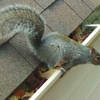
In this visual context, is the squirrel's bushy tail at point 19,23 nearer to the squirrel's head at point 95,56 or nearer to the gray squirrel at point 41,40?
the gray squirrel at point 41,40

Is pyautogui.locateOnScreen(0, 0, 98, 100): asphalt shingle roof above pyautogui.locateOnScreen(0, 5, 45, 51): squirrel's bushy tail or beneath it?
beneath

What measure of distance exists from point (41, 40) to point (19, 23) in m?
0.23

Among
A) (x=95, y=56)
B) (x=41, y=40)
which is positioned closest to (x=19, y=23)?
(x=41, y=40)

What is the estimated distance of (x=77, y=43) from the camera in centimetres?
167

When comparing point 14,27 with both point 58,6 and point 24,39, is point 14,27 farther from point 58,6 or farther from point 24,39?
point 58,6

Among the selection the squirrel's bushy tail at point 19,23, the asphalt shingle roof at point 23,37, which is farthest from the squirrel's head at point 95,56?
the squirrel's bushy tail at point 19,23

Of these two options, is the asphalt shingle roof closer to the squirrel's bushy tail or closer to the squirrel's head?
the squirrel's bushy tail

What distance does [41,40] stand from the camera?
1.53m

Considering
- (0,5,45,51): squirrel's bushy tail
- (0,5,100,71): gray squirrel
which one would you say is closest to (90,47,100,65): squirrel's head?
(0,5,100,71): gray squirrel

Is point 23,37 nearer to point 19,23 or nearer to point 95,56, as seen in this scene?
point 19,23

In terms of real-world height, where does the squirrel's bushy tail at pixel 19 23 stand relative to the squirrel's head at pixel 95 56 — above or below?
above

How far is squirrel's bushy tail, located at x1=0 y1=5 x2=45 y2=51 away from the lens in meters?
1.31

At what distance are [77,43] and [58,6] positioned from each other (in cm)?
28

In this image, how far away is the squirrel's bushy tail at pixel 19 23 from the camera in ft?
4.31
